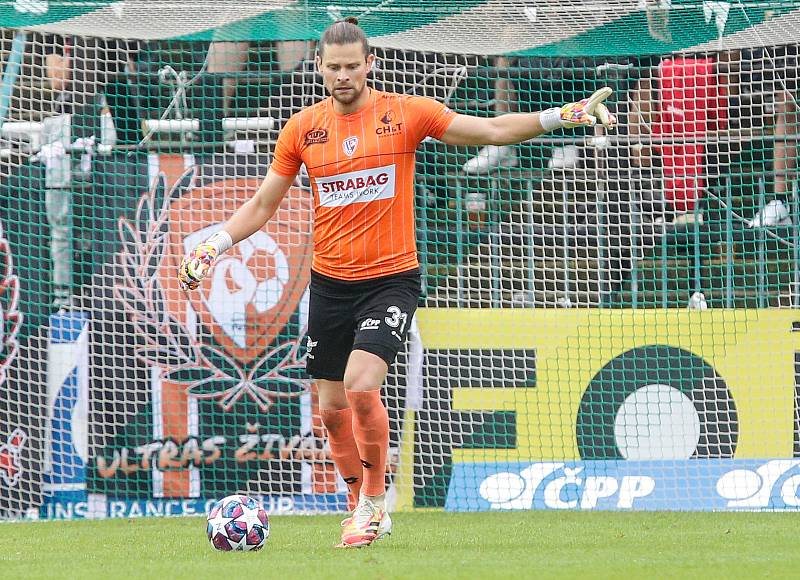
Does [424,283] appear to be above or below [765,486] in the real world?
above

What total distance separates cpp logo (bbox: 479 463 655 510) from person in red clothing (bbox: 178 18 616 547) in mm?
2649

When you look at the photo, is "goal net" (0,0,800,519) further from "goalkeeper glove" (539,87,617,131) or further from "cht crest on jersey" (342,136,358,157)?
"goalkeeper glove" (539,87,617,131)

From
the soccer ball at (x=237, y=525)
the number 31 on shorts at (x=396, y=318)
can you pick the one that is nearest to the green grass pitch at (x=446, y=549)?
the soccer ball at (x=237, y=525)

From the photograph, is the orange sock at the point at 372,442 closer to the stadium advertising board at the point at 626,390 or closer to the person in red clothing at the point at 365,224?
the person in red clothing at the point at 365,224

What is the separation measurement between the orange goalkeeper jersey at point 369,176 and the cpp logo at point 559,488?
3.01 metres

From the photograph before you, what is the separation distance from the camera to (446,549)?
5797 millimetres

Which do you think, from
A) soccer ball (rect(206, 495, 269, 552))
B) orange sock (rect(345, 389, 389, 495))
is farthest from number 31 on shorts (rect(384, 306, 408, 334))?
soccer ball (rect(206, 495, 269, 552))

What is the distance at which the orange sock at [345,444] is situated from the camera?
6043mm

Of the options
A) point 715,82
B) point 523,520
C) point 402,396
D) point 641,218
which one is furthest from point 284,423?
point 715,82

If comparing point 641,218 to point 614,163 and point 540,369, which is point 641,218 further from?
point 540,369

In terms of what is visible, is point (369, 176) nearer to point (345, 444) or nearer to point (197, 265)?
point (197, 265)

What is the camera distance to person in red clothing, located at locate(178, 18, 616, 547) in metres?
5.58

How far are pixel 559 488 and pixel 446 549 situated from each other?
2668 mm

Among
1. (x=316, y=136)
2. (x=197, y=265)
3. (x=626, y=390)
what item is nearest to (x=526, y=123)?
(x=316, y=136)
